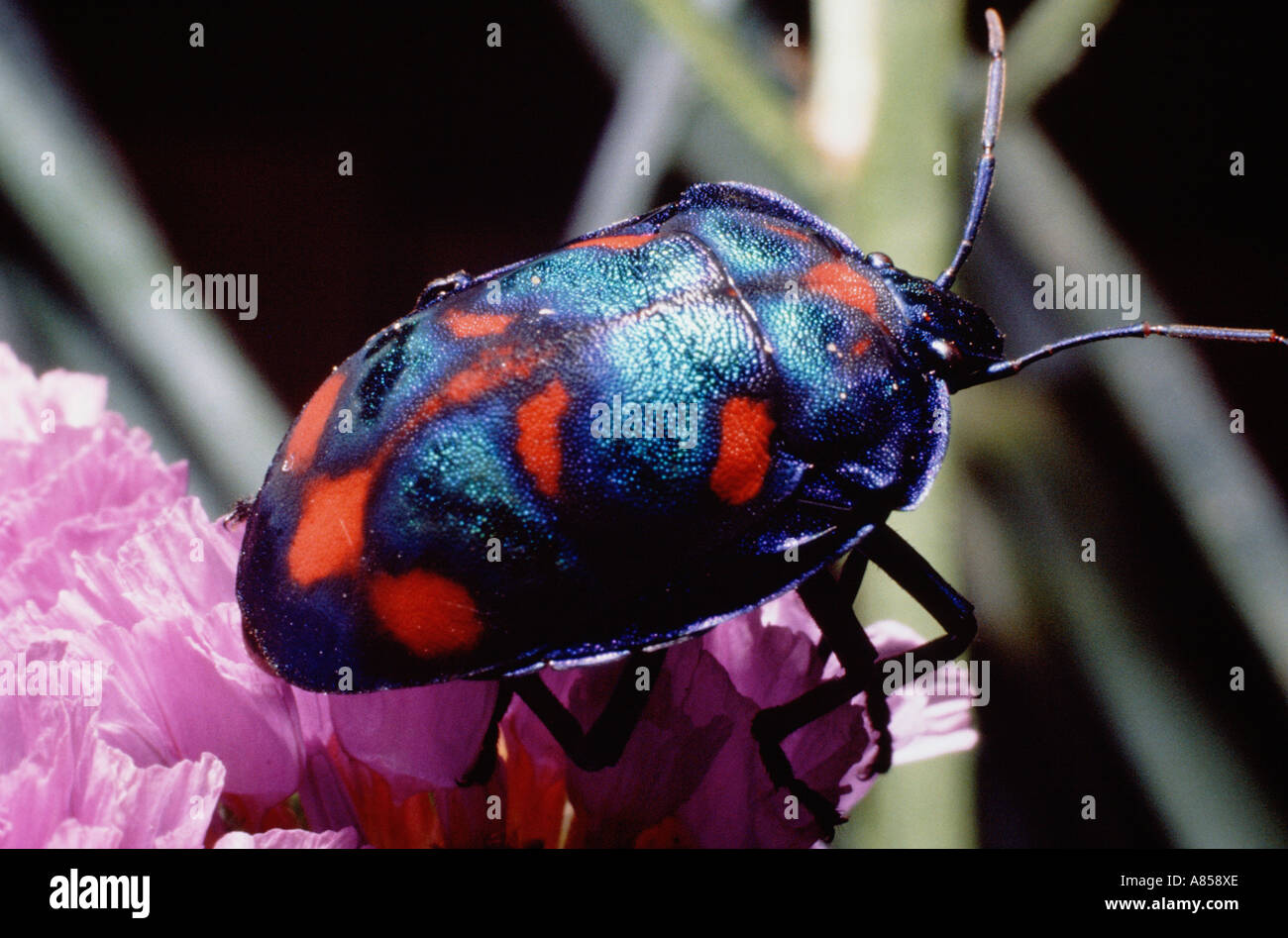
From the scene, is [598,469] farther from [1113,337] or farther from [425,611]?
[1113,337]

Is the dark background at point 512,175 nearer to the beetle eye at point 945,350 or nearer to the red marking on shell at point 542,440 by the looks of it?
the beetle eye at point 945,350

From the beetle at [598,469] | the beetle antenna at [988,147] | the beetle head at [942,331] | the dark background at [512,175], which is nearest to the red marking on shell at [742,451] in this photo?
the beetle at [598,469]

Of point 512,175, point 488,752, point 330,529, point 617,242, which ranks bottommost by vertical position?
point 488,752

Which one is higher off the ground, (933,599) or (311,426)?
(311,426)

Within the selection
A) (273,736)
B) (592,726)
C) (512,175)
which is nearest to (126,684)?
(273,736)

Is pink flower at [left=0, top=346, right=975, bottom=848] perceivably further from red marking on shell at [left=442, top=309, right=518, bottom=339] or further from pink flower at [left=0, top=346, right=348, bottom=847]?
red marking on shell at [left=442, top=309, right=518, bottom=339]

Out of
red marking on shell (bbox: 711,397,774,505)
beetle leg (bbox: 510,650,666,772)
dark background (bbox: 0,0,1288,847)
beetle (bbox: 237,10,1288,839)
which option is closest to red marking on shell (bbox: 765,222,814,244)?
beetle (bbox: 237,10,1288,839)
